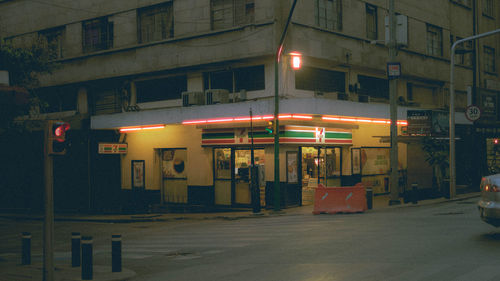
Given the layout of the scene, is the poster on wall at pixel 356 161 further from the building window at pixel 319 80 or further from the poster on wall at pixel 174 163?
the poster on wall at pixel 174 163

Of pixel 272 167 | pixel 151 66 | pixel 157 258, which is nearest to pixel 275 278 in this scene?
pixel 157 258

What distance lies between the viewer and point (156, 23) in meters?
26.3

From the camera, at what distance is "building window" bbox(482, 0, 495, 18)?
119ft

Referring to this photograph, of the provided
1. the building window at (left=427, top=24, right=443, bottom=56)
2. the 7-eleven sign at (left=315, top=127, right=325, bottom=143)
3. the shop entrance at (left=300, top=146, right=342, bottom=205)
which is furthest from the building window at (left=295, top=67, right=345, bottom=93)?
the building window at (left=427, top=24, right=443, bottom=56)

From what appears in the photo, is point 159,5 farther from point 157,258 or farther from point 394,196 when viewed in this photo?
point 157,258

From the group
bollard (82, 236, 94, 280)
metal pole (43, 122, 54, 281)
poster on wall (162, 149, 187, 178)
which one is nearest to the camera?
metal pole (43, 122, 54, 281)

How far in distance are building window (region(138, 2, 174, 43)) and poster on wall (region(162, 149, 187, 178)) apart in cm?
591

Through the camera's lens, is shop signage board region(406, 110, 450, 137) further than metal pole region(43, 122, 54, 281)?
Yes

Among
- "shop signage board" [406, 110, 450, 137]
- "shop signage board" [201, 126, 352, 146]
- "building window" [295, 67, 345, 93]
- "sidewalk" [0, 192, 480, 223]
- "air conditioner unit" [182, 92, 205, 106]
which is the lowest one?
"sidewalk" [0, 192, 480, 223]

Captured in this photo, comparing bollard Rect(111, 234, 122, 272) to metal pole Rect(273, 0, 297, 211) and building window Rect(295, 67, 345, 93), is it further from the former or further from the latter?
building window Rect(295, 67, 345, 93)

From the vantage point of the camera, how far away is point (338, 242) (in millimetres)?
11828

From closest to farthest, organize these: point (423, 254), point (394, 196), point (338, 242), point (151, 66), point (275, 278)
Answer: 1. point (275, 278)
2. point (423, 254)
3. point (338, 242)
4. point (394, 196)
5. point (151, 66)

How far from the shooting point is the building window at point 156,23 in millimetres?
25812

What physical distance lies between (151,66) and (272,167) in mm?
8428
